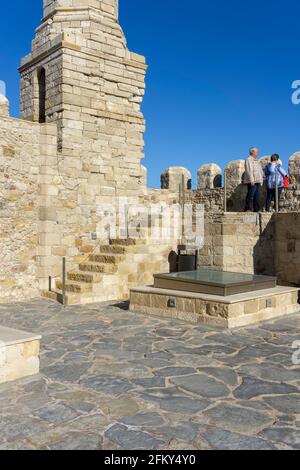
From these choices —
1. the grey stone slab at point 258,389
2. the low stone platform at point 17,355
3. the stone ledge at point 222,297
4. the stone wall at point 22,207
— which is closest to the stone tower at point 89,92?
the stone wall at point 22,207

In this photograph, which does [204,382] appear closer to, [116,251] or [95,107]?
[116,251]

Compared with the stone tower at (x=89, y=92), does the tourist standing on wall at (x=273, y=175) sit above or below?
below

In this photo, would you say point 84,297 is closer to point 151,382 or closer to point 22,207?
point 22,207

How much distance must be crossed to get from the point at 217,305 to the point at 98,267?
3757mm

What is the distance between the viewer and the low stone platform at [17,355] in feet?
13.8

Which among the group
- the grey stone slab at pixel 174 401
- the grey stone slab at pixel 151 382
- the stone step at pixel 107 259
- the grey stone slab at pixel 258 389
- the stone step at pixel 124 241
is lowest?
the grey stone slab at pixel 258 389

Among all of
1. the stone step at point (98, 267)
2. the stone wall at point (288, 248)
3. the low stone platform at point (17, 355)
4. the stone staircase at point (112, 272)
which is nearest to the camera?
the low stone platform at point (17, 355)

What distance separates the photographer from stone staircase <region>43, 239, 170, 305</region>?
9125 millimetres

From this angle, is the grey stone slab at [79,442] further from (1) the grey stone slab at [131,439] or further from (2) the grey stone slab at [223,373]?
(2) the grey stone slab at [223,373]

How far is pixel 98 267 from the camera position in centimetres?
974

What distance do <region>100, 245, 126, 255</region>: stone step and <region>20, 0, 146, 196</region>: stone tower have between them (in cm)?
141

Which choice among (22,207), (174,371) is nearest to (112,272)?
(22,207)
